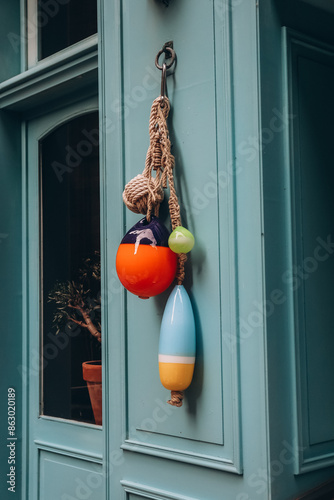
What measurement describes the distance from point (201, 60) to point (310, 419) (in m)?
1.43

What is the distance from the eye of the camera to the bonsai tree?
3229 mm

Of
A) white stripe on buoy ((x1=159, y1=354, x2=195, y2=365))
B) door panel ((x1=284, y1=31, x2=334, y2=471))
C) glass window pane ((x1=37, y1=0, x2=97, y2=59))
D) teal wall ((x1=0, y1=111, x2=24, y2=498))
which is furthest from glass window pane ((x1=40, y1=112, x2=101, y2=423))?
door panel ((x1=284, y1=31, x2=334, y2=471))

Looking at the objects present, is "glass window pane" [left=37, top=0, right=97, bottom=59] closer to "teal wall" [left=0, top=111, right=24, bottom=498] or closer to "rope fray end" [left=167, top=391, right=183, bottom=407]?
"teal wall" [left=0, top=111, right=24, bottom=498]

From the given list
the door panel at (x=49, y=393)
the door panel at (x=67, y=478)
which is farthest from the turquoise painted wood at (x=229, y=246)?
the door panel at (x=49, y=393)

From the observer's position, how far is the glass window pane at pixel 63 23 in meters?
3.27

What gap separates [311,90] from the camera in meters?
2.39

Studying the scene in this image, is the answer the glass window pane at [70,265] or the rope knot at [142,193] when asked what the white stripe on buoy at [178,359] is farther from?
the glass window pane at [70,265]

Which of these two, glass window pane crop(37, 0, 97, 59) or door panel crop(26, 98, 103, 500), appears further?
glass window pane crop(37, 0, 97, 59)

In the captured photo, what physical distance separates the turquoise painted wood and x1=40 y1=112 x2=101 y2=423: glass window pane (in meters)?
0.48

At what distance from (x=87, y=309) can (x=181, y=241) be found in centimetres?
119

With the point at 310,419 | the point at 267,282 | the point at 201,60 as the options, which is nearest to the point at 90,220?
the point at 201,60

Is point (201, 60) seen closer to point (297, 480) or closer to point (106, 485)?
point (297, 480)

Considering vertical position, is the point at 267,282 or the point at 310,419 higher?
the point at 267,282

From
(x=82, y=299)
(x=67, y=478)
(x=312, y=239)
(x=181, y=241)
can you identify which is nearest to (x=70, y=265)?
(x=82, y=299)
